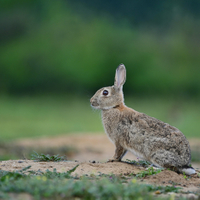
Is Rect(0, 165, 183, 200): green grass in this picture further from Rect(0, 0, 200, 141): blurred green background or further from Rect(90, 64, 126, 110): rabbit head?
Rect(0, 0, 200, 141): blurred green background

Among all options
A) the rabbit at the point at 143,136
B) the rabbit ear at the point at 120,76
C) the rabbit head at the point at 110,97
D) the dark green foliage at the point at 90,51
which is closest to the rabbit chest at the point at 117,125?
the rabbit at the point at 143,136

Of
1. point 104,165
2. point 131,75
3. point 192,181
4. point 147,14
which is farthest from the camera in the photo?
point 147,14

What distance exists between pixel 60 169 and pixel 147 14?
1541cm

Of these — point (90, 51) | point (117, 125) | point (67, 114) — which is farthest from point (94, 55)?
point (117, 125)

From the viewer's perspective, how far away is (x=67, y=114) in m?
16.2

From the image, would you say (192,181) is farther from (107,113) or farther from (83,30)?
(83,30)

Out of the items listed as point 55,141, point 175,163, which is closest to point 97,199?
point 175,163

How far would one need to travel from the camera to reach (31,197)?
3.58 m

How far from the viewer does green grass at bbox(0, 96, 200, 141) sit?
1380 cm

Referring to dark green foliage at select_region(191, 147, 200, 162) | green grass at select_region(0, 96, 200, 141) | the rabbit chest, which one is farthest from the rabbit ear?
green grass at select_region(0, 96, 200, 141)

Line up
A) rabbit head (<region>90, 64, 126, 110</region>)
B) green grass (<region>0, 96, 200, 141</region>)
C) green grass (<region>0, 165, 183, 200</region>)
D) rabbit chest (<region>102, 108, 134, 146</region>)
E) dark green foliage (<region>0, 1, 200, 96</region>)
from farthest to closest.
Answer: dark green foliage (<region>0, 1, 200, 96</region>) → green grass (<region>0, 96, 200, 141</region>) → rabbit head (<region>90, 64, 126, 110</region>) → rabbit chest (<region>102, 108, 134, 146</region>) → green grass (<region>0, 165, 183, 200</region>)

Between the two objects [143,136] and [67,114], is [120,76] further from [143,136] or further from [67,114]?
[67,114]

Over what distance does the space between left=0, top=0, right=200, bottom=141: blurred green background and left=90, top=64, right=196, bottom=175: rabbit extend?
31.6 feet

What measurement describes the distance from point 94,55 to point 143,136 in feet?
→ 44.8
